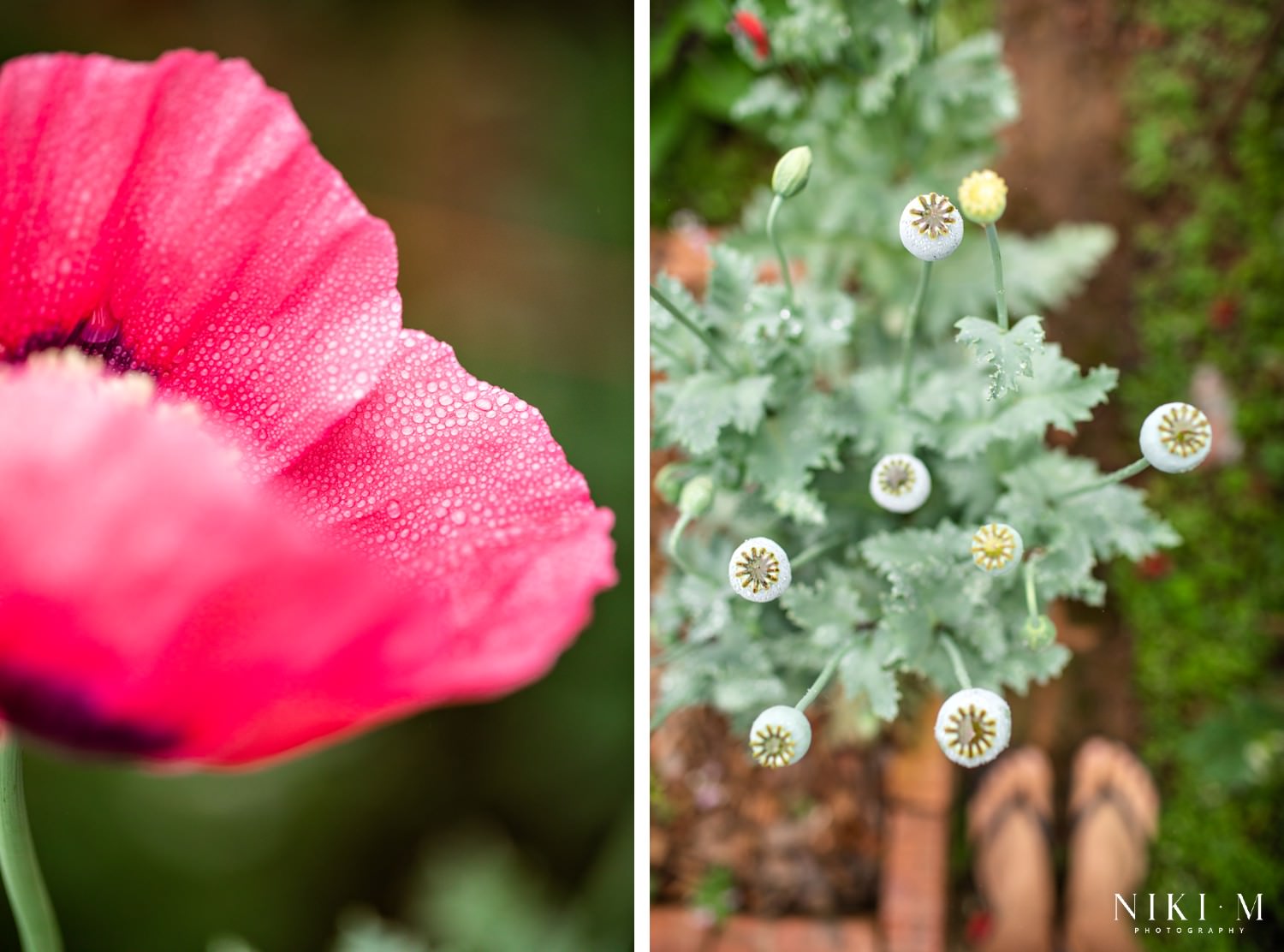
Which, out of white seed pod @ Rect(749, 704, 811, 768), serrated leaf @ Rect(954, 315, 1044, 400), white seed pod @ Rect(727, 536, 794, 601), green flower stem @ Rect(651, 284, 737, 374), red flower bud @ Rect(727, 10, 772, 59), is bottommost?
white seed pod @ Rect(749, 704, 811, 768)

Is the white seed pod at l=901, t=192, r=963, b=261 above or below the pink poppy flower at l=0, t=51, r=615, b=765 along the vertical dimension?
above

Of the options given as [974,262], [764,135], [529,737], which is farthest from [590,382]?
[764,135]

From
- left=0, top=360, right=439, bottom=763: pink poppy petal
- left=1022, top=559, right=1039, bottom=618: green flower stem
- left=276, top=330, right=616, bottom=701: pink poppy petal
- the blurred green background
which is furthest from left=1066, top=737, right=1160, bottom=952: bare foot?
left=0, top=360, right=439, bottom=763: pink poppy petal

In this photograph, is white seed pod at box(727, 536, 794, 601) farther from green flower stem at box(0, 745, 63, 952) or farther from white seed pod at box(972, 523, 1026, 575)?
green flower stem at box(0, 745, 63, 952)

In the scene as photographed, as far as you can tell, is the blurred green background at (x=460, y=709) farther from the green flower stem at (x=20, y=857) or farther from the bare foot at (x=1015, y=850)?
the bare foot at (x=1015, y=850)

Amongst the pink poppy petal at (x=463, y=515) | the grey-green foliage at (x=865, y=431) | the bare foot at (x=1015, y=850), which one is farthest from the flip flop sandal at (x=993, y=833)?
the pink poppy petal at (x=463, y=515)

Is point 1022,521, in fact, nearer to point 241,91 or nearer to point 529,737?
point 529,737

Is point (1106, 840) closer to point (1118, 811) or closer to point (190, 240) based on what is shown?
point (1118, 811)
